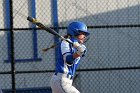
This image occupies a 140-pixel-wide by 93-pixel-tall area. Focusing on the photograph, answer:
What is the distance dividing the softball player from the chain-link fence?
4.77 meters

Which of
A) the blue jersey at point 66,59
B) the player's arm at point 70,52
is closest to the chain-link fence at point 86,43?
the blue jersey at point 66,59

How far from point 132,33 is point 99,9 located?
89 centimetres

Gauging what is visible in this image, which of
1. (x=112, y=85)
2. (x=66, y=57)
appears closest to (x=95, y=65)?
(x=112, y=85)

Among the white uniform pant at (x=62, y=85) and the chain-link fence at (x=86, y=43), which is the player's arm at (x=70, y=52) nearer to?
the white uniform pant at (x=62, y=85)

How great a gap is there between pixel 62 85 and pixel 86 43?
5409 millimetres

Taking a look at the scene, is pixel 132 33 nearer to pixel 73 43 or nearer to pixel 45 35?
pixel 45 35

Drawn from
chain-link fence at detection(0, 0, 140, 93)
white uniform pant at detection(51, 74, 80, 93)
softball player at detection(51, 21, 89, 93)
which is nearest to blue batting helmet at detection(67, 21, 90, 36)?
softball player at detection(51, 21, 89, 93)

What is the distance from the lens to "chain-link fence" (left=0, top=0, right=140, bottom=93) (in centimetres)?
1206

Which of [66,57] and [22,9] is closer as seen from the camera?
[66,57]

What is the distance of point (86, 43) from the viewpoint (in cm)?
1242

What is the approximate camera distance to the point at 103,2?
488 inches

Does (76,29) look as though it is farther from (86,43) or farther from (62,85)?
(86,43)

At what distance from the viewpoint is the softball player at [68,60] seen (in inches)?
275

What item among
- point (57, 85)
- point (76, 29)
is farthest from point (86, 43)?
point (57, 85)
